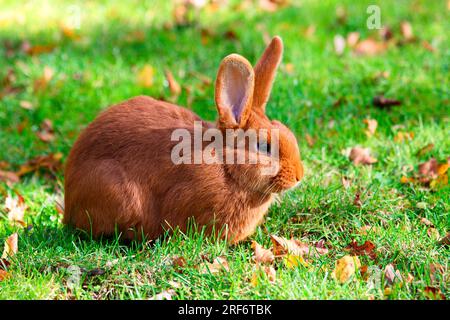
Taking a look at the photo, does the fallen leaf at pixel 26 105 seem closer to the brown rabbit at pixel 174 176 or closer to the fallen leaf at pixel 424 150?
the brown rabbit at pixel 174 176

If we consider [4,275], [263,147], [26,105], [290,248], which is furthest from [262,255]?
[26,105]

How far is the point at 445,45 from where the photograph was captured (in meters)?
6.15

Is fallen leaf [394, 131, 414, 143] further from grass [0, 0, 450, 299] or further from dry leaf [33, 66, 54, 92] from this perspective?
dry leaf [33, 66, 54, 92]

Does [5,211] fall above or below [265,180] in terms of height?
below

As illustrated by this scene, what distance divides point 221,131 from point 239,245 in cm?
64

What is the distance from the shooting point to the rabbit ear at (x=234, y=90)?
346 centimetres

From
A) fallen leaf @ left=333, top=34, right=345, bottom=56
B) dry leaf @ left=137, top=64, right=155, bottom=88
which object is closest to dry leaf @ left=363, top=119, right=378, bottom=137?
fallen leaf @ left=333, top=34, right=345, bottom=56

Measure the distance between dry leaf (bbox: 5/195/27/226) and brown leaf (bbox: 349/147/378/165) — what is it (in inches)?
82.7

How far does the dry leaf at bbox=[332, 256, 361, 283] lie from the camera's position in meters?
3.36

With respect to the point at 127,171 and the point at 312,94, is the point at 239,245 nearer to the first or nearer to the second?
the point at 127,171

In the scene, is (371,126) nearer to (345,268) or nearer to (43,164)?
(345,268)

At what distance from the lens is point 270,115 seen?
500 cm
